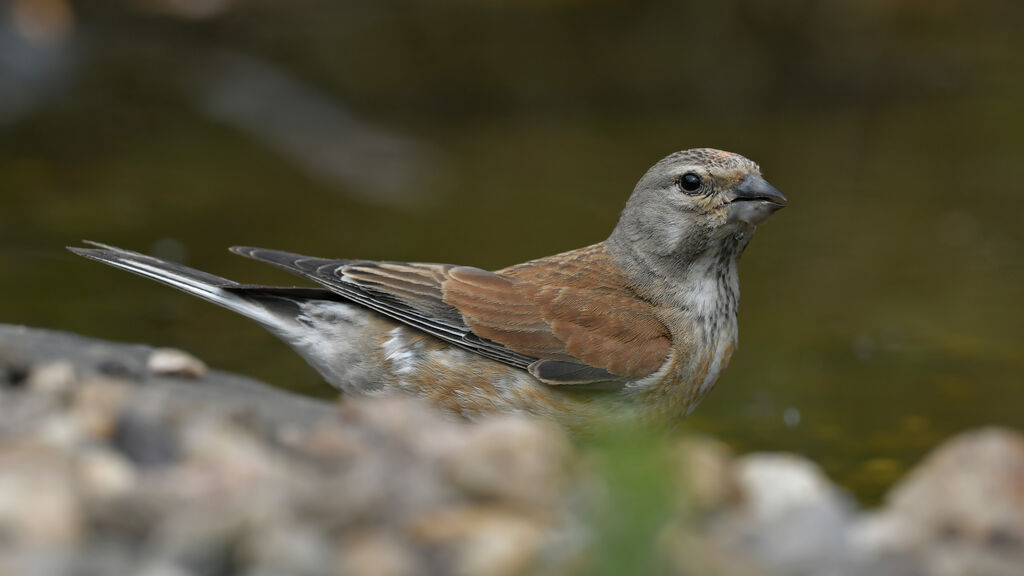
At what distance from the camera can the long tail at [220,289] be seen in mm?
4719

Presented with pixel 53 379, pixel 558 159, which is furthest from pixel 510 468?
pixel 558 159

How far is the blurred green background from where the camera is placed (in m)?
6.41

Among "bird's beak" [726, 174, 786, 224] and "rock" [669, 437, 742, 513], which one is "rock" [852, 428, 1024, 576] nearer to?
"rock" [669, 437, 742, 513]

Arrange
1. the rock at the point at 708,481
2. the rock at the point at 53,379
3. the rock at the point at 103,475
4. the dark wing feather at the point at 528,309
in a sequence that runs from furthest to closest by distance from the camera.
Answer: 1. the dark wing feather at the point at 528,309
2. the rock at the point at 53,379
3. the rock at the point at 708,481
4. the rock at the point at 103,475

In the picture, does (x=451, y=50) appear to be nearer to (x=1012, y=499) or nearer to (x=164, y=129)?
(x=164, y=129)

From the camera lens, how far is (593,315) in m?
4.79

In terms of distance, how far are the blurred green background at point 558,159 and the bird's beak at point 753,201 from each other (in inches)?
48.0

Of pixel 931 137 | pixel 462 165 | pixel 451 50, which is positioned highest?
pixel 931 137

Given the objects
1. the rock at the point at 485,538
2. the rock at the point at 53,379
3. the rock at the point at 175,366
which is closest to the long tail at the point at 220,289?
the rock at the point at 175,366

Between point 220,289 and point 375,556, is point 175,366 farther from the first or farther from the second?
point 375,556

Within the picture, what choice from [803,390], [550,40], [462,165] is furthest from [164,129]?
[803,390]

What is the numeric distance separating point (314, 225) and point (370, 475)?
5994 millimetres

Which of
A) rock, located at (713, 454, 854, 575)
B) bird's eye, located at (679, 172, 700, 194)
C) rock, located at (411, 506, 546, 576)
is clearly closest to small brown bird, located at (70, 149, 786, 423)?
bird's eye, located at (679, 172, 700, 194)

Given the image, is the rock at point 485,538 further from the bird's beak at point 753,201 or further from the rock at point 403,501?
the bird's beak at point 753,201
